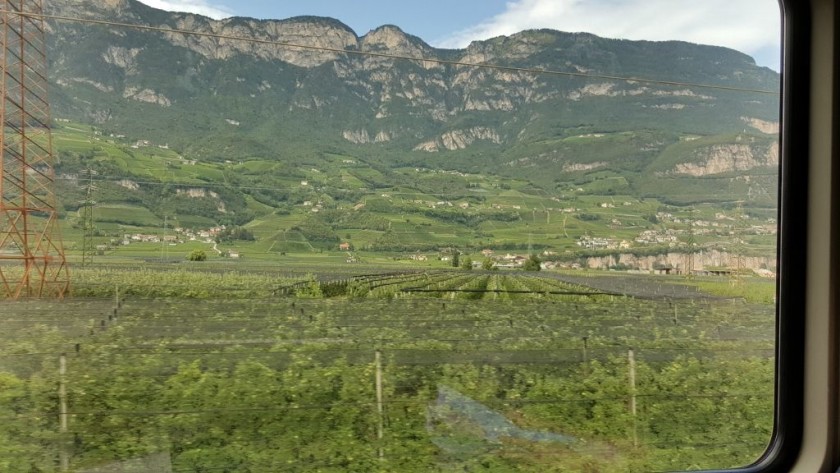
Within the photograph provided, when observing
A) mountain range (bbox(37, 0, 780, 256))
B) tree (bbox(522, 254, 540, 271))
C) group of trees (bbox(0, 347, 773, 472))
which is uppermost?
mountain range (bbox(37, 0, 780, 256))

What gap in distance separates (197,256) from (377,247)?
61cm

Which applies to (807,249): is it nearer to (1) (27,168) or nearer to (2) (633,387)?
(2) (633,387)

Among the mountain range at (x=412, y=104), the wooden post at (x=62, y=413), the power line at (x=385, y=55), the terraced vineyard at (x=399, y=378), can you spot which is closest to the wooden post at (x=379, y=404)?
the terraced vineyard at (x=399, y=378)

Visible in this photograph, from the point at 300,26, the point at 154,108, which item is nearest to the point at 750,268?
the point at 300,26

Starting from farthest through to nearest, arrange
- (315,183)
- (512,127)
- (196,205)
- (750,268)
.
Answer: (512,127) → (750,268) → (315,183) → (196,205)

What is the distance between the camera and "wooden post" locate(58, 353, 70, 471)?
1.49 m

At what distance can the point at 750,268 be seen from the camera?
223 centimetres

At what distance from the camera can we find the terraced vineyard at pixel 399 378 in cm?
159

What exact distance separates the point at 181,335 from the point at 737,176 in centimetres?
216

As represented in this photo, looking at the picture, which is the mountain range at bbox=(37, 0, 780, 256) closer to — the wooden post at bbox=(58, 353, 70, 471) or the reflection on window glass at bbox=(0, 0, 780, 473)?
the reflection on window glass at bbox=(0, 0, 780, 473)

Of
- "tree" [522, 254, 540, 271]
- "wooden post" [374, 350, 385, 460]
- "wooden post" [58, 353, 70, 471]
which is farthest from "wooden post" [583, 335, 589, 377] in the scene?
"wooden post" [58, 353, 70, 471]

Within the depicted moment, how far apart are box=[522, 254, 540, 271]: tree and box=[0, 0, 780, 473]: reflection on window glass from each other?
24 millimetres

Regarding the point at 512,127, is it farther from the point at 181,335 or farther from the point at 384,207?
the point at 181,335

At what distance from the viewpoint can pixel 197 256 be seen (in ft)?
6.14
